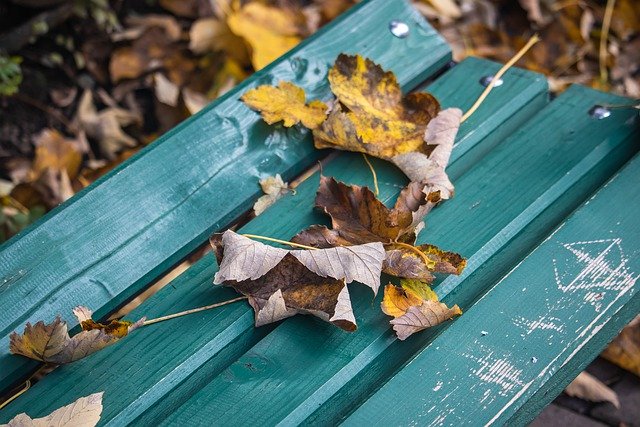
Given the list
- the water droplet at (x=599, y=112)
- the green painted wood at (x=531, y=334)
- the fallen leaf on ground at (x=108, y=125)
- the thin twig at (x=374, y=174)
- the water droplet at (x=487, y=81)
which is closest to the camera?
the green painted wood at (x=531, y=334)

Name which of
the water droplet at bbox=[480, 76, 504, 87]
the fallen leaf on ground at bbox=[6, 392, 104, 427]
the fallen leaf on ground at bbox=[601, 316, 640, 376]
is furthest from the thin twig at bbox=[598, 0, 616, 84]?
the fallen leaf on ground at bbox=[6, 392, 104, 427]

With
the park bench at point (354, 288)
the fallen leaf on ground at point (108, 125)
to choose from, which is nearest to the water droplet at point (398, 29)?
the park bench at point (354, 288)

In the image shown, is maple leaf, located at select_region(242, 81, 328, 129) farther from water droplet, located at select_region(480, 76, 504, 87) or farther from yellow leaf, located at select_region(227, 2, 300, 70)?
yellow leaf, located at select_region(227, 2, 300, 70)

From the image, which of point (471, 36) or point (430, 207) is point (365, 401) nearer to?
point (430, 207)

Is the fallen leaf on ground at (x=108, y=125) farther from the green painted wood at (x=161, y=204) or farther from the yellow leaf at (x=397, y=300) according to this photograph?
the yellow leaf at (x=397, y=300)

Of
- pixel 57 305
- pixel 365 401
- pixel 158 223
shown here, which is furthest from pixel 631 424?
pixel 57 305

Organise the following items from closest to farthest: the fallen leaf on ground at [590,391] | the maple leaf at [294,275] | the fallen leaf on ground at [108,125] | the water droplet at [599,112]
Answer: the maple leaf at [294,275], the water droplet at [599,112], the fallen leaf on ground at [590,391], the fallen leaf on ground at [108,125]

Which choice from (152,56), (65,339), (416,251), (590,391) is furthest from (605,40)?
(65,339)
